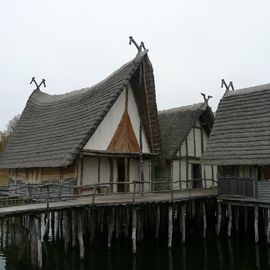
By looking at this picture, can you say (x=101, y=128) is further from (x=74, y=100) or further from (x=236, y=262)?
(x=236, y=262)

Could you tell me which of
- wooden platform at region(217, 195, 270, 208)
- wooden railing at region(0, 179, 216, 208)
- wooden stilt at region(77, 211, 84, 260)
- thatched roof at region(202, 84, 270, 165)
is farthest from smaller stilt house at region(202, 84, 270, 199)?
wooden stilt at region(77, 211, 84, 260)

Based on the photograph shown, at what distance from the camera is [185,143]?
28.5 m

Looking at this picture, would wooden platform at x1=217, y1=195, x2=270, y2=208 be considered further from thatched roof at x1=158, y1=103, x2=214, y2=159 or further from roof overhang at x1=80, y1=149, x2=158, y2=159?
thatched roof at x1=158, y1=103, x2=214, y2=159

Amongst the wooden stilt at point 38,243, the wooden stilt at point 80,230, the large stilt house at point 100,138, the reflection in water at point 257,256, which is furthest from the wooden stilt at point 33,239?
the reflection in water at point 257,256

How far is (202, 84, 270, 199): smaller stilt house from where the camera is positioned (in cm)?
2083

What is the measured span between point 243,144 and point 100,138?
715cm

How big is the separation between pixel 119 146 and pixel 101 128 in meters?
1.59

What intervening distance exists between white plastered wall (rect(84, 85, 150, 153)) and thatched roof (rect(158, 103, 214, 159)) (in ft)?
8.91

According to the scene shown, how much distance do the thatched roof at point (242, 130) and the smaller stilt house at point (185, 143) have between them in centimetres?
338

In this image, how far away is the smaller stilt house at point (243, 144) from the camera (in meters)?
20.8

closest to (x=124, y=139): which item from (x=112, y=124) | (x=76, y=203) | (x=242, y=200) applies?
(x=112, y=124)

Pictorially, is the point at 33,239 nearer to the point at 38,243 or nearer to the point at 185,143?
the point at 38,243

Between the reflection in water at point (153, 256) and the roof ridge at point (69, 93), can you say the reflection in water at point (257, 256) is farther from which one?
the roof ridge at point (69, 93)

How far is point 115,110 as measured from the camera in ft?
77.4
